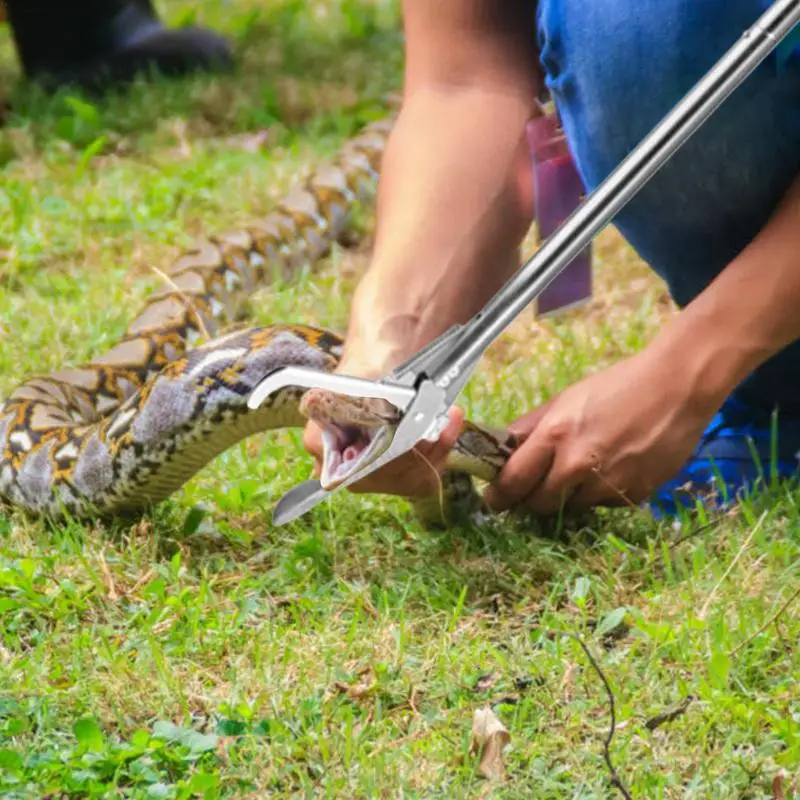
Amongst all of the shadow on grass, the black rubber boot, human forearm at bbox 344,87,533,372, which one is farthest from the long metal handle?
the black rubber boot

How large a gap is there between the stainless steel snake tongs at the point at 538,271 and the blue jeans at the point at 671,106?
0.58 m

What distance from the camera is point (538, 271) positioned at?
230 centimetres

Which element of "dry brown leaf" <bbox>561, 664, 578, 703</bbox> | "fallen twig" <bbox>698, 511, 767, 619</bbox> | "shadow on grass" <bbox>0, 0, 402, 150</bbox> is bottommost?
"shadow on grass" <bbox>0, 0, 402, 150</bbox>

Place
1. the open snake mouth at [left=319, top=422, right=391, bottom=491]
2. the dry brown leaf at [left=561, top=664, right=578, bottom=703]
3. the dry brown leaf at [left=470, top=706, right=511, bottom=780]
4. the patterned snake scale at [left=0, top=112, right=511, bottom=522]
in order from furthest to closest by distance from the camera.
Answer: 1. the patterned snake scale at [left=0, top=112, right=511, bottom=522]
2. the dry brown leaf at [left=561, top=664, right=578, bottom=703]
3. the open snake mouth at [left=319, top=422, right=391, bottom=491]
4. the dry brown leaf at [left=470, top=706, right=511, bottom=780]

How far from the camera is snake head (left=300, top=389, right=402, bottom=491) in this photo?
8.02 ft

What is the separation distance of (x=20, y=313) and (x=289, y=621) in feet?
6.51

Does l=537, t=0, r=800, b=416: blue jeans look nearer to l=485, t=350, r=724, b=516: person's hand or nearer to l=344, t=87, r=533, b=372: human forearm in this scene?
l=344, t=87, r=533, b=372: human forearm

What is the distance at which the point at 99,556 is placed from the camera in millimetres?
3156

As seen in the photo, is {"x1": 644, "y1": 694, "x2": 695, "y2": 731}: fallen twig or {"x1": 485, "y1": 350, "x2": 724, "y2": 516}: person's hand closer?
{"x1": 644, "y1": 694, "x2": 695, "y2": 731}: fallen twig

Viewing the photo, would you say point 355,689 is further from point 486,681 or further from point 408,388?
point 408,388

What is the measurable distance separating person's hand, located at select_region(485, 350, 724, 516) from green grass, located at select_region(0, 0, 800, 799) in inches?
5.3

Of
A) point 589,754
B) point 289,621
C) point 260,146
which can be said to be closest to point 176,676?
point 289,621

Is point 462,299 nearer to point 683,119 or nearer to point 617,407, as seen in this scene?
point 617,407

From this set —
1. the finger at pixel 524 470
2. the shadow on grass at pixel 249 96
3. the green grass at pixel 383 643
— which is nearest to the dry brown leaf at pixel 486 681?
the green grass at pixel 383 643
